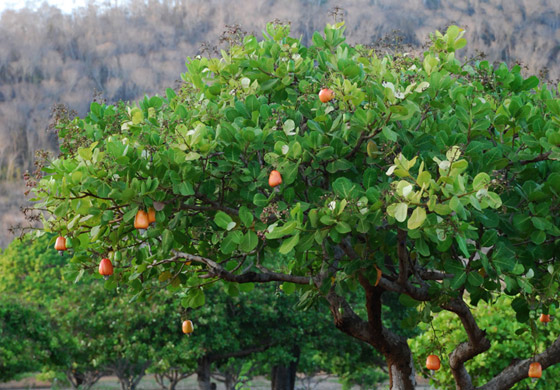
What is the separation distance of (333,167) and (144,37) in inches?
2758

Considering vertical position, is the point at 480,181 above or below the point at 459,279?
above

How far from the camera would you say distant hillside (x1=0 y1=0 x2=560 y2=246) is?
6016cm

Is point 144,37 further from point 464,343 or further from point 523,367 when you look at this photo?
point 523,367

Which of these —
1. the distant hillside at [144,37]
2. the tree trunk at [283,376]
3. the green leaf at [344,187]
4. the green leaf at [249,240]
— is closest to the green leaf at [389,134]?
the green leaf at [344,187]

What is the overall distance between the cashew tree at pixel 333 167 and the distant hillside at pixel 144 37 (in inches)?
2114

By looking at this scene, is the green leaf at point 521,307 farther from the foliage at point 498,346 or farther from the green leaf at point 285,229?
the foliage at point 498,346

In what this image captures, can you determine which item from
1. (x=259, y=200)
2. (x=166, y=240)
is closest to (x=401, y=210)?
(x=259, y=200)

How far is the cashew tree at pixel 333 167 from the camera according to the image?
17.5 ft

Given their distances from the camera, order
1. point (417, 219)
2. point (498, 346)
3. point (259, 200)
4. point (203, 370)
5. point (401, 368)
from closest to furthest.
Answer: point (417, 219)
point (259, 200)
point (401, 368)
point (498, 346)
point (203, 370)

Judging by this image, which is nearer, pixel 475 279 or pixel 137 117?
pixel 475 279

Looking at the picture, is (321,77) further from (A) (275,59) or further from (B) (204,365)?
(B) (204,365)

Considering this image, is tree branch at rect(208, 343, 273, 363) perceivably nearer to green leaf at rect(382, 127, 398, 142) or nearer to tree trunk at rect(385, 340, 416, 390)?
tree trunk at rect(385, 340, 416, 390)

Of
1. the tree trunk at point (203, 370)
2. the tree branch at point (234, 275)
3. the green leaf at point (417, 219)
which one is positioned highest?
the tree trunk at point (203, 370)

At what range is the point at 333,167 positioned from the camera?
5863mm
